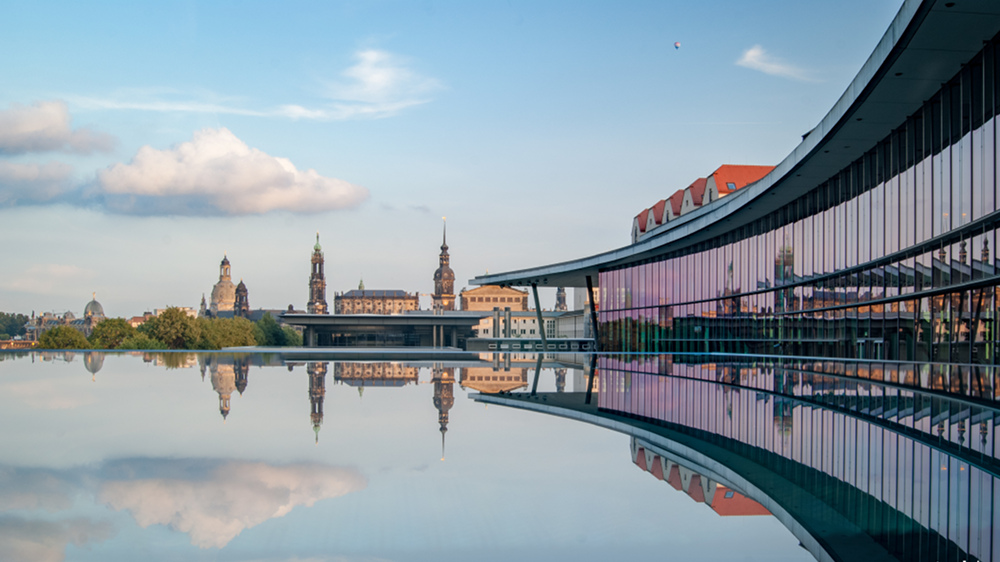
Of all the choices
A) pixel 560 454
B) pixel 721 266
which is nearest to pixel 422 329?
pixel 721 266

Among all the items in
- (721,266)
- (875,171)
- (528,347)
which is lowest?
(528,347)

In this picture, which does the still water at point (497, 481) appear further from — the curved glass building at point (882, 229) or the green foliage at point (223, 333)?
the green foliage at point (223, 333)

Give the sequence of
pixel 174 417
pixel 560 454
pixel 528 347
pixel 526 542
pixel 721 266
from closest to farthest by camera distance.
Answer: pixel 526 542 < pixel 560 454 < pixel 174 417 < pixel 721 266 < pixel 528 347

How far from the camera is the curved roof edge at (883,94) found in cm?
1470

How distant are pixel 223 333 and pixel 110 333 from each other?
19334 millimetres

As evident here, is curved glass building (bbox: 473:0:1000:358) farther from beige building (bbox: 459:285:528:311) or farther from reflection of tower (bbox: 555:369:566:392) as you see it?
beige building (bbox: 459:285:528:311)

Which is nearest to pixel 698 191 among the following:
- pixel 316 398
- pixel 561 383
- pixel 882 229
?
pixel 882 229

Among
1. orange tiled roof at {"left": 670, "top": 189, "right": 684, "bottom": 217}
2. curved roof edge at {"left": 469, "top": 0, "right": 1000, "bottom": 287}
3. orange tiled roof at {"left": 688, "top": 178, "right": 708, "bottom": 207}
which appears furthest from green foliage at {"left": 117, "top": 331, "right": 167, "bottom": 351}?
curved roof edge at {"left": 469, "top": 0, "right": 1000, "bottom": 287}

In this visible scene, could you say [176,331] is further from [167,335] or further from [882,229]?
[882,229]

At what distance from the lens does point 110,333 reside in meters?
90.4

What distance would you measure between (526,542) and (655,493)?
1.55 meters

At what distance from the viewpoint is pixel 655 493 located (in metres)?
5.34

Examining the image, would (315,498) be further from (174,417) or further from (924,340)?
(924,340)

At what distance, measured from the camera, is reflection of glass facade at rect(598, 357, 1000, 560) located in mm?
4301
